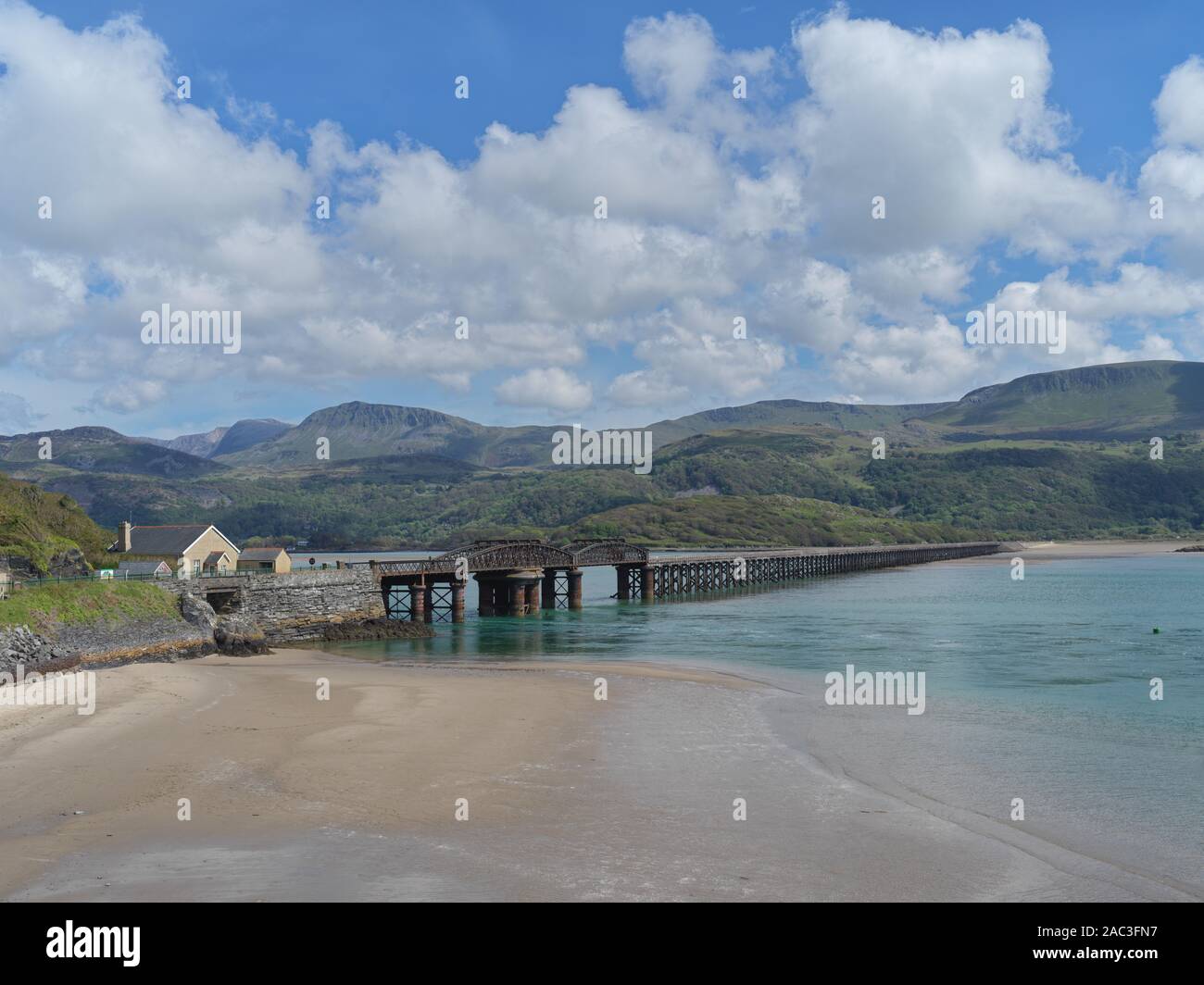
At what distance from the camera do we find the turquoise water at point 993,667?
19.2m

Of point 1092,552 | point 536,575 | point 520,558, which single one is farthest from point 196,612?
point 1092,552

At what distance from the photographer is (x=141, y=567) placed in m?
50.9

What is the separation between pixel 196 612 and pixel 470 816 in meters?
33.0

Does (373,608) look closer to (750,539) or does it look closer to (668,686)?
(668,686)

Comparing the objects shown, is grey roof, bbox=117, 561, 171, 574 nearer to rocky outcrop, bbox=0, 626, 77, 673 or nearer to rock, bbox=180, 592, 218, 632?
rock, bbox=180, 592, 218, 632

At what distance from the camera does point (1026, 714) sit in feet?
92.6

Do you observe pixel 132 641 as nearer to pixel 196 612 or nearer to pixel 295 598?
pixel 196 612

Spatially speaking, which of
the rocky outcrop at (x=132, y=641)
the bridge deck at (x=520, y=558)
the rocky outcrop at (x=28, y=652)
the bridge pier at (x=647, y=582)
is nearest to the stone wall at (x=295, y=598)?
the bridge deck at (x=520, y=558)

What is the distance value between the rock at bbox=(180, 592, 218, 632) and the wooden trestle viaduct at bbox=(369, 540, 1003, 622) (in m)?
13.2

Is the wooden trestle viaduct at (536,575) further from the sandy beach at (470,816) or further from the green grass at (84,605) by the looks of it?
the sandy beach at (470,816)

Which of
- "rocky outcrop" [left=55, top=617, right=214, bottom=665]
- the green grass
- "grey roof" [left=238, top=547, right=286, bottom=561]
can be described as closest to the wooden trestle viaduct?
"grey roof" [left=238, top=547, right=286, bottom=561]

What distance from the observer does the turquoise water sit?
63.1 ft

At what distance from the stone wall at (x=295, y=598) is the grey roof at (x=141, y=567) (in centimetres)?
437
